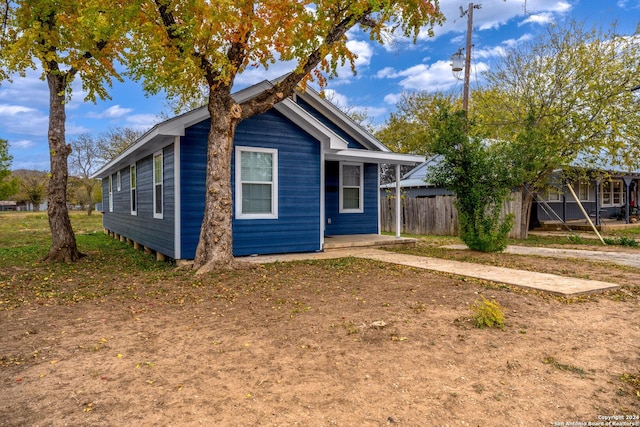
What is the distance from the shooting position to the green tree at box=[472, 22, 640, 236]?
14.6 meters

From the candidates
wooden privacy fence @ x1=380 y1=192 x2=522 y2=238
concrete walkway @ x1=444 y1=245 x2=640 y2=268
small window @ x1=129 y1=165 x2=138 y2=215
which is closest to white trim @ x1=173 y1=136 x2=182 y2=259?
small window @ x1=129 y1=165 x2=138 y2=215

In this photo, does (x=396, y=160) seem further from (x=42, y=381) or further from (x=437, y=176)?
(x=42, y=381)

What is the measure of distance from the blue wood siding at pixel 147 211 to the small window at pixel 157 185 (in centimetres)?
23

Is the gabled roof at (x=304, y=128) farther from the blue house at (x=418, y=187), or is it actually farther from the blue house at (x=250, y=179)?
the blue house at (x=418, y=187)

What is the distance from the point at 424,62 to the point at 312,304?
20.4 metres

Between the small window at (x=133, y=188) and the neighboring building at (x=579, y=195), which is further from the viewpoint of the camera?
the neighboring building at (x=579, y=195)

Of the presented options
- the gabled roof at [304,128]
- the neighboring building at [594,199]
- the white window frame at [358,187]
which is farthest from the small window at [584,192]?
the white window frame at [358,187]

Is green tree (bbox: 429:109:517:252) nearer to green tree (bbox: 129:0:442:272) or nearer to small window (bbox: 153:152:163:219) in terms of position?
green tree (bbox: 129:0:442:272)

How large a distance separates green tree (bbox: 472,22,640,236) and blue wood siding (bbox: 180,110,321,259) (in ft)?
26.0

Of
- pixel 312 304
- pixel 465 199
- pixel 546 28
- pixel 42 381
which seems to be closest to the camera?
pixel 42 381

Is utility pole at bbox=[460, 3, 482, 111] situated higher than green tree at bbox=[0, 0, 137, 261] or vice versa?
utility pole at bbox=[460, 3, 482, 111]

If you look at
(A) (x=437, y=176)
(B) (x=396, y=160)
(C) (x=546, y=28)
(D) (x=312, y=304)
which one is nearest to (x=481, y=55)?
(C) (x=546, y=28)

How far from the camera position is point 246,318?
15.2 ft

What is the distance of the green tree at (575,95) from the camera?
1461 centimetres
